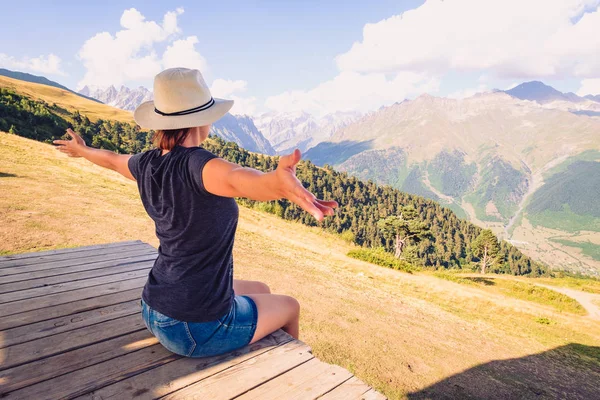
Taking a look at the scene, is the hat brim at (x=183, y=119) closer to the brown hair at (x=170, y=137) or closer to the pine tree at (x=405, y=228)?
the brown hair at (x=170, y=137)

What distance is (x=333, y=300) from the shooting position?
9.51 meters

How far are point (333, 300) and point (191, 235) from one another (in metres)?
7.86

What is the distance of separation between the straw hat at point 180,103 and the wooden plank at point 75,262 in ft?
10.9

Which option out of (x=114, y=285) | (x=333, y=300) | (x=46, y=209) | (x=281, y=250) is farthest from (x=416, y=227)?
(x=114, y=285)

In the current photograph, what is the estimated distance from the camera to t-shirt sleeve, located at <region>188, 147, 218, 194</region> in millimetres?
1964

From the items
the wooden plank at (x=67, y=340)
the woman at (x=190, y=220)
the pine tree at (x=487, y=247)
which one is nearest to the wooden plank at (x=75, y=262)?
the wooden plank at (x=67, y=340)

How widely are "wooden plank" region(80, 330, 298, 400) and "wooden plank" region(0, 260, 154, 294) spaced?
7.66 feet

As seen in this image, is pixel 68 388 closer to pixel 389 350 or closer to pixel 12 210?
pixel 389 350

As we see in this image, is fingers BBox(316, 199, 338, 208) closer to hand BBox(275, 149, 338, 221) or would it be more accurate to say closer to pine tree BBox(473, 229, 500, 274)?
hand BBox(275, 149, 338, 221)

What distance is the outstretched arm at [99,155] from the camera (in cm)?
350

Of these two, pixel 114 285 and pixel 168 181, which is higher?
pixel 168 181

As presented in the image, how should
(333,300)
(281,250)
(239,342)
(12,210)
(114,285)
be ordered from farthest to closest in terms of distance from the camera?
(281,250) < (12,210) < (333,300) < (114,285) < (239,342)

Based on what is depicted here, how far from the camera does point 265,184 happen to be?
1.70m

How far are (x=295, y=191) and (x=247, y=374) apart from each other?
169 cm
